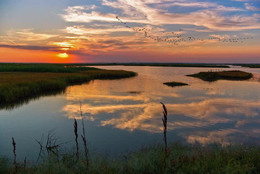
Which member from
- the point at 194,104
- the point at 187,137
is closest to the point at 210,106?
the point at 194,104

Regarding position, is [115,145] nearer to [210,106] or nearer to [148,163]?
[148,163]

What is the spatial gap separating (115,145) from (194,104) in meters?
14.4

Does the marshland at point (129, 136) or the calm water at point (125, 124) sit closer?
the marshland at point (129, 136)

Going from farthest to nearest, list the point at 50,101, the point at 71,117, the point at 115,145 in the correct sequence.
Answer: the point at 50,101
the point at 71,117
the point at 115,145

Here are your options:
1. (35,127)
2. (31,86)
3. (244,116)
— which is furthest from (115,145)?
(31,86)

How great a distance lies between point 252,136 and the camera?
1288 centimetres

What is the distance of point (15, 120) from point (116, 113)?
8.35m

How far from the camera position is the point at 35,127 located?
14.8 metres

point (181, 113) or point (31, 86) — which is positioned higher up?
point (31, 86)

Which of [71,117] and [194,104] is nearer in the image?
[71,117]

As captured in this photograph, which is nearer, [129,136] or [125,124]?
[129,136]

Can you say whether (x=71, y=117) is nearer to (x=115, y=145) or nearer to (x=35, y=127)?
(x=35, y=127)

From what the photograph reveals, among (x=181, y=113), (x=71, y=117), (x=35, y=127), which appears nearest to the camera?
(x=35, y=127)

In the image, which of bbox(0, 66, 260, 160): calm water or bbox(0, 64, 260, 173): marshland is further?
bbox(0, 66, 260, 160): calm water
